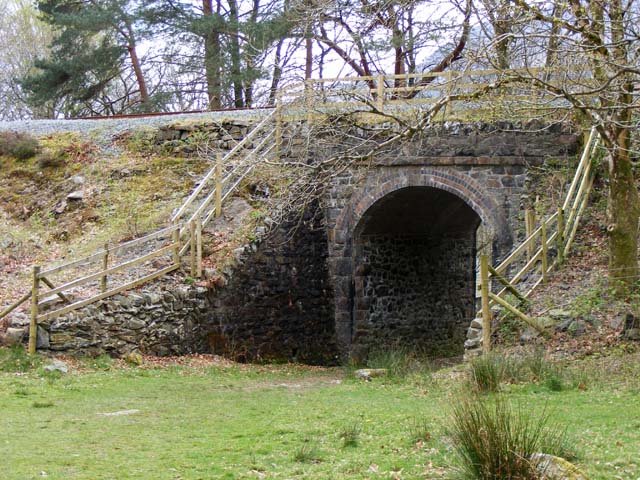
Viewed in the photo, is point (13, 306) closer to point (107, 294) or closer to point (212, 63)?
point (107, 294)

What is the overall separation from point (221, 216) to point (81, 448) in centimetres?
893

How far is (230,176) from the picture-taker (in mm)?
16188

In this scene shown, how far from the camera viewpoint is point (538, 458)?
5324 mm

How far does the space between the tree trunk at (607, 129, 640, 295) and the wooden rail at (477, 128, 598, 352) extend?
41.3 inches

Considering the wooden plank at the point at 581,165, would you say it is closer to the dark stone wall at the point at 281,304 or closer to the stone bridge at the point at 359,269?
the stone bridge at the point at 359,269

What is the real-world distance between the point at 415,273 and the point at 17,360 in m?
9.70

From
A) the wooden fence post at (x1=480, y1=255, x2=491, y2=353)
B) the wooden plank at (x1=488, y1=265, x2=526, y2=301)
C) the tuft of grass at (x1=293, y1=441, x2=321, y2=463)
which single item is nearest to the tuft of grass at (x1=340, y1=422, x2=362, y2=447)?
the tuft of grass at (x1=293, y1=441, x2=321, y2=463)

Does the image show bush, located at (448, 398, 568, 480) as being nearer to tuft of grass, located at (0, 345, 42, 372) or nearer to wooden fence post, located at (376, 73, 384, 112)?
tuft of grass, located at (0, 345, 42, 372)

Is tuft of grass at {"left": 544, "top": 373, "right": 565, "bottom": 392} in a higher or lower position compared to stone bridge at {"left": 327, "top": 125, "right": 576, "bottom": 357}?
Answer: lower

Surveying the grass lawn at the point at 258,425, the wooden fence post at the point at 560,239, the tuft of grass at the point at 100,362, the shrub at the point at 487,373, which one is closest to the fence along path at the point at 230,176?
the wooden fence post at the point at 560,239

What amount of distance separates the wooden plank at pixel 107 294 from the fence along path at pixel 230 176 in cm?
1

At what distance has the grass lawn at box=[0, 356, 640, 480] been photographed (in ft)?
21.3

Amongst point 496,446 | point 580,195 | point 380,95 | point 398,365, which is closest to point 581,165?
point 580,195

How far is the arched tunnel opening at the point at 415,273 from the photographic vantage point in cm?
1733
